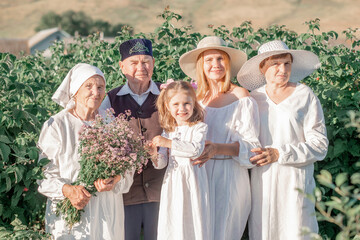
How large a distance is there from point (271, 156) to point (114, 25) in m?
47.2

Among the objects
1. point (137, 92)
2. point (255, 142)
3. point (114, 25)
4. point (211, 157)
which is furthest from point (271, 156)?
point (114, 25)

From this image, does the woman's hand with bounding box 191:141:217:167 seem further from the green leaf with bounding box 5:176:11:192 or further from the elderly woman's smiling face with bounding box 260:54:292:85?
the green leaf with bounding box 5:176:11:192

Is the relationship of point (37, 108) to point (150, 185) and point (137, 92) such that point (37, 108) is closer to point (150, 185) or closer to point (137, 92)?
point (137, 92)

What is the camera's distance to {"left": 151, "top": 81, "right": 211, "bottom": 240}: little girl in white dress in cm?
293

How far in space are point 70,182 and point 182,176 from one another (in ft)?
2.14

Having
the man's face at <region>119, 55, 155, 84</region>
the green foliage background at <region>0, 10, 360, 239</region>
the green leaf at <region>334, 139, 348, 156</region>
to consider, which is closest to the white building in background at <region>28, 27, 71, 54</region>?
the green foliage background at <region>0, 10, 360, 239</region>

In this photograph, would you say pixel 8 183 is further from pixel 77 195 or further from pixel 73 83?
pixel 73 83

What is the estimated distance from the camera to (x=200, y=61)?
3283 millimetres

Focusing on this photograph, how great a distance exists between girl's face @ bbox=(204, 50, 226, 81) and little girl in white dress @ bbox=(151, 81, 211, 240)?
0.74ft

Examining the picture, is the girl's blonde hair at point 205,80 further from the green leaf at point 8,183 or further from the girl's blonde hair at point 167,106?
the green leaf at point 8,183

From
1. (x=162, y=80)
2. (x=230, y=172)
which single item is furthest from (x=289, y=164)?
(x=162, y=80)

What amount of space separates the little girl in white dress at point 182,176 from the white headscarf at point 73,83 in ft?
1.51

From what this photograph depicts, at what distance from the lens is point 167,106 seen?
3.07 metres

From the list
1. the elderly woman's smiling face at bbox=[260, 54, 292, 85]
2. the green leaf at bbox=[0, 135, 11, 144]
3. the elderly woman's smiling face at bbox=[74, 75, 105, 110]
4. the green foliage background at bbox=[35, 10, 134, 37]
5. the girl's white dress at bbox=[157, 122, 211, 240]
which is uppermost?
the green foliage background at bbox=[35, 10, 134, 37]
